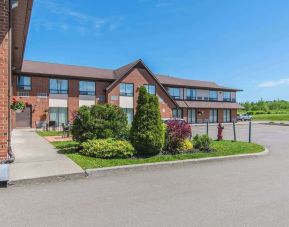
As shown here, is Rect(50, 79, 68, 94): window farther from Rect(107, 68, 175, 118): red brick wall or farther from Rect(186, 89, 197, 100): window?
Rect(186, 89, 197, 100): window

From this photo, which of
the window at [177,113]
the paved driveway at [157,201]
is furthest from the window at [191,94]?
the paved driveway at [157,201]

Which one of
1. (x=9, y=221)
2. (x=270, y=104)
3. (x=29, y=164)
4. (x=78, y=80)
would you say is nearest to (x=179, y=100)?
(x=78, y=80)

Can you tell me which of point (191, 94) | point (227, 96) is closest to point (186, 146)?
point (191, 94)

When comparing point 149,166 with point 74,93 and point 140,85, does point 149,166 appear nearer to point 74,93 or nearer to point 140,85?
point 74,93

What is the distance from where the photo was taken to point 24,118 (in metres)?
30.2

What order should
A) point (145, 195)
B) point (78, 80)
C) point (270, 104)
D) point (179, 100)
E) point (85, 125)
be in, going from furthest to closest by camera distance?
point (270, 104) → point (179, 100) → point (78, 80) → point (85, 125) → point (145, 195)

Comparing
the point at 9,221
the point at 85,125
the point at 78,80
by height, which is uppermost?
the point at 78,80

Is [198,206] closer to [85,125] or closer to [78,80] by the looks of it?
[85,125]

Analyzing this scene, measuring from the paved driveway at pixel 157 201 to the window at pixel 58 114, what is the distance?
84.2 feet

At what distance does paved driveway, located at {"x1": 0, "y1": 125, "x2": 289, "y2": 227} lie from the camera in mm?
4719

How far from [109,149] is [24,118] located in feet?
76.9

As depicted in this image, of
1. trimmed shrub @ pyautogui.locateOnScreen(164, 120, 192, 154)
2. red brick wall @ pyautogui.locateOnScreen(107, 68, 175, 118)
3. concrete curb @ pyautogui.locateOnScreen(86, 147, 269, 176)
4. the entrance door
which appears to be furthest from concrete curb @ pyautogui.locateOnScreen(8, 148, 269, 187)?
red brick wall @ pyautogui.locateOnScreen(107, 68, 175, 118)

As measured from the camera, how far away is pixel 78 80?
1310 inches

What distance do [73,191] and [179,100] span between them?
128ft
